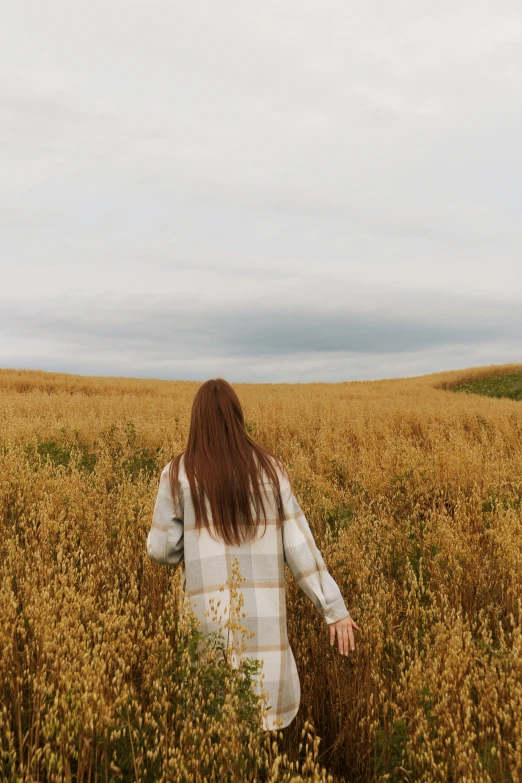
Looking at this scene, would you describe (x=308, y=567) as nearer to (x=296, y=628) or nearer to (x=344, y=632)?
(x=344, y=632)

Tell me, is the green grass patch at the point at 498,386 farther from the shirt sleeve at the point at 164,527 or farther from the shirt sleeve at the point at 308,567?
the shirt sleeve at the point at 164,527

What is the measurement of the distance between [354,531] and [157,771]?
3.11 metres

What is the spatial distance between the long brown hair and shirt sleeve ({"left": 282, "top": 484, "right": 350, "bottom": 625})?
7 cm

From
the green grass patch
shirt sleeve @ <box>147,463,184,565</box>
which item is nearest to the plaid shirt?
shirt sleeve @ <box>147,463,184,565</box>

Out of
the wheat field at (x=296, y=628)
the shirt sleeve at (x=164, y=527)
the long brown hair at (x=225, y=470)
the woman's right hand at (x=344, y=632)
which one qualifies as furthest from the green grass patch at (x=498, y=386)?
the shirt sleeve at (x=164, y=527)

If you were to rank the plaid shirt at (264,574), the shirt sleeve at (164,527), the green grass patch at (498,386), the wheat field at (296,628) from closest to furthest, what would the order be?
the wheat field at (296,628)
the plaid shirt at (264,574)
the shirt sleeve at (164,527)
the green grass patch at (498,386)

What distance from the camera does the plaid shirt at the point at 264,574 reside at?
2451 mm

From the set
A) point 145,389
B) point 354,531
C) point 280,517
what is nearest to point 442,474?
point 354,531

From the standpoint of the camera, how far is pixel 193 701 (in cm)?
228

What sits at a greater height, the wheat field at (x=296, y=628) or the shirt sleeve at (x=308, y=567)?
the shirt sleeve at (x=308, y=567)

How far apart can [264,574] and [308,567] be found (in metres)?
0.22

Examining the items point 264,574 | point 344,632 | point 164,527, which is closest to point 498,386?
point 344,632

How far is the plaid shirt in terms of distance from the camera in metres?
2.45

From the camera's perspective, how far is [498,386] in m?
33.8
